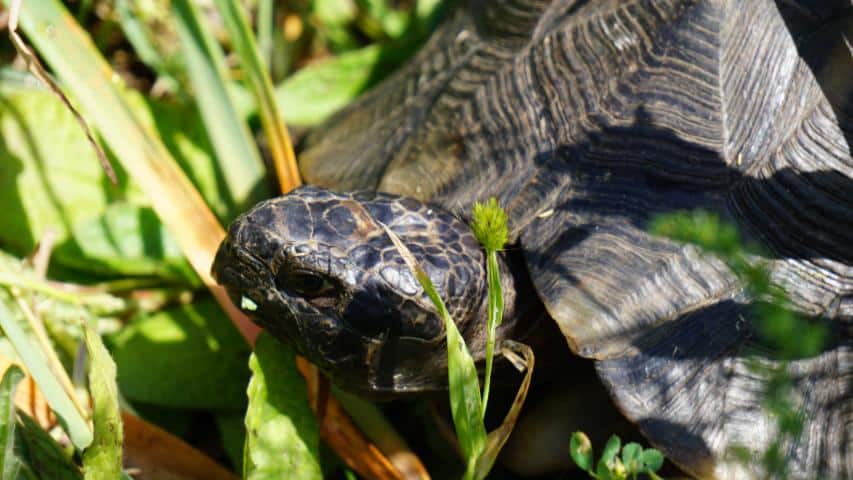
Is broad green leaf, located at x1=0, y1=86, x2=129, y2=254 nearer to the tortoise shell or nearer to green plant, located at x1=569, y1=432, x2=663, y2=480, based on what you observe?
the tortoise shell

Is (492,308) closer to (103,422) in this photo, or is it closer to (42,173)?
(103,422)

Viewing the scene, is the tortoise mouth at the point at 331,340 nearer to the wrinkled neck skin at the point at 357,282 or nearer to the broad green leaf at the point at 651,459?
the wrinkled neck skin at the point at 357,282

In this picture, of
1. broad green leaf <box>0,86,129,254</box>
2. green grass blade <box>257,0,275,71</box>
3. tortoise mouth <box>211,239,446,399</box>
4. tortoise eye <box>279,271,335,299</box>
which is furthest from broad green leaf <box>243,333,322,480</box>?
green grass blade <box>257,0,275,71</box>

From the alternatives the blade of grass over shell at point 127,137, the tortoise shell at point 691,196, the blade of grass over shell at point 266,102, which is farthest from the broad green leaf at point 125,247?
the tortoise shell at point 691,196

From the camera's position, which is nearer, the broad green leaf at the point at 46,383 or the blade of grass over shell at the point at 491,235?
the blade of grass over shell at the point at 491,235

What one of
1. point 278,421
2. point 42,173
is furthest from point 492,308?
point 42,173
